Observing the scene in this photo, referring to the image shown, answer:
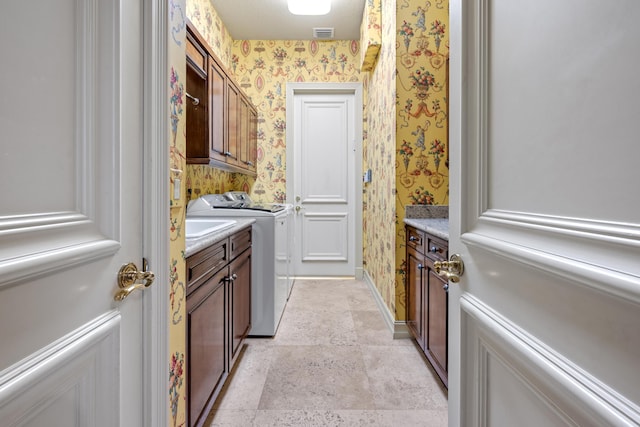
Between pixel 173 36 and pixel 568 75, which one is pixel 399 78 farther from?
pixel 568 75

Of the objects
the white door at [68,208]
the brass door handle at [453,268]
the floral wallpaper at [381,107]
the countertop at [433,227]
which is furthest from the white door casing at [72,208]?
the countertop at [433,227]

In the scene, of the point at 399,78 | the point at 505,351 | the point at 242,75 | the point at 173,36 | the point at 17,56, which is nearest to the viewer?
the point at 17,56

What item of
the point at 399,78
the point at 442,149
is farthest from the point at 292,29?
the point at 442,149

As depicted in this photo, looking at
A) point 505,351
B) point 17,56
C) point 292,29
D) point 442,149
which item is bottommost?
point 505,351

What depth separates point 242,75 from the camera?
401cm

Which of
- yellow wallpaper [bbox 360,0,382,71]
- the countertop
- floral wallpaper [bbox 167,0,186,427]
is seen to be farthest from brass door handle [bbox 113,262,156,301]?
yellow wallpaper [bbox 360,0,382,71]

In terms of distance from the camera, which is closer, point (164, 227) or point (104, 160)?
point (104, 160)

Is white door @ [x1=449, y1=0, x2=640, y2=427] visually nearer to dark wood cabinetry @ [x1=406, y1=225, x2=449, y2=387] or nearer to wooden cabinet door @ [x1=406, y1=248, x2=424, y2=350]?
dark wood cabinetry @ [x1=406, y1=225, x2=449, y2=387]

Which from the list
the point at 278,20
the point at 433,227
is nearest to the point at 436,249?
the point at 433,227

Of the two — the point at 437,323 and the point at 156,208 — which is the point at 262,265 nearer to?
the point at 437,323

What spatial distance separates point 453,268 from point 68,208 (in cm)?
76

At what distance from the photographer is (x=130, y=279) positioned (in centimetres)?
66

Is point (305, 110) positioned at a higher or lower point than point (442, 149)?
higher

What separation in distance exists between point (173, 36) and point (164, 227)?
1.83 feet
